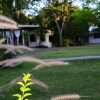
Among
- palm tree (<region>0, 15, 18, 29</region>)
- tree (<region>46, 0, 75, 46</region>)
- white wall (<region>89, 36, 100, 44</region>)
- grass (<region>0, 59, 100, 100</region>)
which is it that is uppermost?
tree (<region>46, 0, 75, 46</region>)

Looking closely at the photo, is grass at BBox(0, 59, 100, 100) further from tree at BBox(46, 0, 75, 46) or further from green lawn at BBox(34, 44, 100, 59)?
tree at BBox(46, 0, 75, 46)

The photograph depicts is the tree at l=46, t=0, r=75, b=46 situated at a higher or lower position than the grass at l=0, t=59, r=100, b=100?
higher

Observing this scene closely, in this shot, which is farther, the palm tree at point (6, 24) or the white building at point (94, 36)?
the white building at point (94, 36)

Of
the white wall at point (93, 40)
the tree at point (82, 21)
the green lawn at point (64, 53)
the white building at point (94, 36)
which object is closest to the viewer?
the green lawn at point (64, 53)

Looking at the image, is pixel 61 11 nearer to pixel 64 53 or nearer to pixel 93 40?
pixel 93 40

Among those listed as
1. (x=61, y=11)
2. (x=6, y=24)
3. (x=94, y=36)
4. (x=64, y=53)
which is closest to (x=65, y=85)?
(x=6, y=24)

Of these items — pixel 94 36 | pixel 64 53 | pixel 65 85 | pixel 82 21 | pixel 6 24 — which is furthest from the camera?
pixel 94 36

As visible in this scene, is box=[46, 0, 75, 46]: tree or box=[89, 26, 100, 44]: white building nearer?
box=[46, 0, 75, 46]: tree

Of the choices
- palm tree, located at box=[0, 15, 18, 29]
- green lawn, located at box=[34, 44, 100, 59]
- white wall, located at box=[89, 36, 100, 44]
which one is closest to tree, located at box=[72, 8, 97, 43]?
white wall, located at box=[89, 36, 100, 44]

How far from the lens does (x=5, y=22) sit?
222 cm

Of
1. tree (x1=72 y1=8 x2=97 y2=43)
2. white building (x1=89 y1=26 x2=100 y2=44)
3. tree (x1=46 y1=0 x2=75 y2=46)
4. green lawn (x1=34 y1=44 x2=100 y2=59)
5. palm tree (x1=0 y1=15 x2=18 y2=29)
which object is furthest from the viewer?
white building (x1=89 y1=26 x2=100 y2=44)

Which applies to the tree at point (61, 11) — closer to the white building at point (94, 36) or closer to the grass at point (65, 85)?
the white building at point (94, 36)

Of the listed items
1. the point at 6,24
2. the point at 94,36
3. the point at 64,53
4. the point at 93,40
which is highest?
the point at 6,24

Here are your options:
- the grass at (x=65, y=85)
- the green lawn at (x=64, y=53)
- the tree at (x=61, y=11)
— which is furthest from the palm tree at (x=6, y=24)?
the tree at (x=61, y=11)
